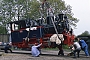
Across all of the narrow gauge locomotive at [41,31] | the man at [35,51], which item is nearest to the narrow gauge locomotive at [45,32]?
the narrow gauge locomotive at [41,31]

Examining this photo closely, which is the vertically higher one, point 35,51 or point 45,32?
point 45,32

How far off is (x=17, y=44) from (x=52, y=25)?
13.5 feet

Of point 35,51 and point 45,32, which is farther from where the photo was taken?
point 45,32

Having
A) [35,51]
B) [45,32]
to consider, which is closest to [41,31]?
[45,32]

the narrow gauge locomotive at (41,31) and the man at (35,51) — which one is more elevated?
the narrow gauge locomotive at (41,31)

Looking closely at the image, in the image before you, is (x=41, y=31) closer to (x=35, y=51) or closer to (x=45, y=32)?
(x=45, y=32)

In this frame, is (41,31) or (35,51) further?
(41,31)

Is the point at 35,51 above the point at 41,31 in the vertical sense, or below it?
below

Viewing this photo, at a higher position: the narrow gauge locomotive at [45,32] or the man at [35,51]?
the narrow gauge locomotive at [45,32]

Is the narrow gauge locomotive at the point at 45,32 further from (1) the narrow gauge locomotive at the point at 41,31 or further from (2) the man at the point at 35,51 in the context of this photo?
(2) the man at the point at 35,51

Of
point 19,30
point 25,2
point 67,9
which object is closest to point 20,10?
point 25,2

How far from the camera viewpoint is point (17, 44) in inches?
818

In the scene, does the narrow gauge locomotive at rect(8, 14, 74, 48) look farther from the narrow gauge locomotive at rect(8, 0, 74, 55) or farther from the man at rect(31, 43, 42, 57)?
the man at rect(31, 43, 42, 57)

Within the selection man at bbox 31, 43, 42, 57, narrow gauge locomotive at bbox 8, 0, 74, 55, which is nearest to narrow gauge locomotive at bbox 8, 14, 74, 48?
narrow gauge locomotive at bbox 8, 0, 74, 55
